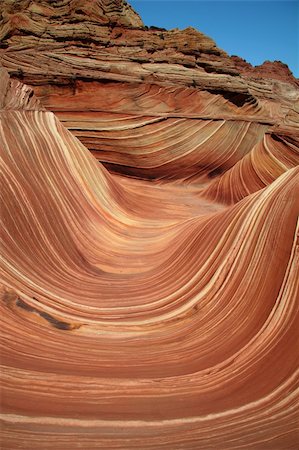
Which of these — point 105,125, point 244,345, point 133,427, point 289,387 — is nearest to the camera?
point 133,427

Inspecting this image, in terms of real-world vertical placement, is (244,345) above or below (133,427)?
above

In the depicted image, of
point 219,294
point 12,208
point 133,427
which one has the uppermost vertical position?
point 12,208

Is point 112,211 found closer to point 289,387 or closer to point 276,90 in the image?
point 289,387

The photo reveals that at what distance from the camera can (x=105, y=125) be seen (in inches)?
237

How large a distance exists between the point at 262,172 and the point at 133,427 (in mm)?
4322

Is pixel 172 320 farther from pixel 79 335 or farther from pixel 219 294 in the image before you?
pixel 79 335

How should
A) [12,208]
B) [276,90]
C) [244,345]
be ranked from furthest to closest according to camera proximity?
[276,90]
[12,208]
[244,345]

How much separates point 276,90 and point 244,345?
29.3 feet

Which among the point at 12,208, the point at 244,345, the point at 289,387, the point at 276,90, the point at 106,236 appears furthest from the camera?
the point at 276,90

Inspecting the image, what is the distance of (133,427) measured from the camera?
1440 millimetres

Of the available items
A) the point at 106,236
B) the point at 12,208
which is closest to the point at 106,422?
the point at 12,208

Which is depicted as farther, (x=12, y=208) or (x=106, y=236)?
(x=106, y=236)

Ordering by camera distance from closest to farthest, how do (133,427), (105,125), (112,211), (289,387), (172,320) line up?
(133,427) → (289,387) → (172,320) → (112,211) → (105,125)

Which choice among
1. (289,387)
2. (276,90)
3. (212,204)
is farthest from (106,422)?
(276,90)
